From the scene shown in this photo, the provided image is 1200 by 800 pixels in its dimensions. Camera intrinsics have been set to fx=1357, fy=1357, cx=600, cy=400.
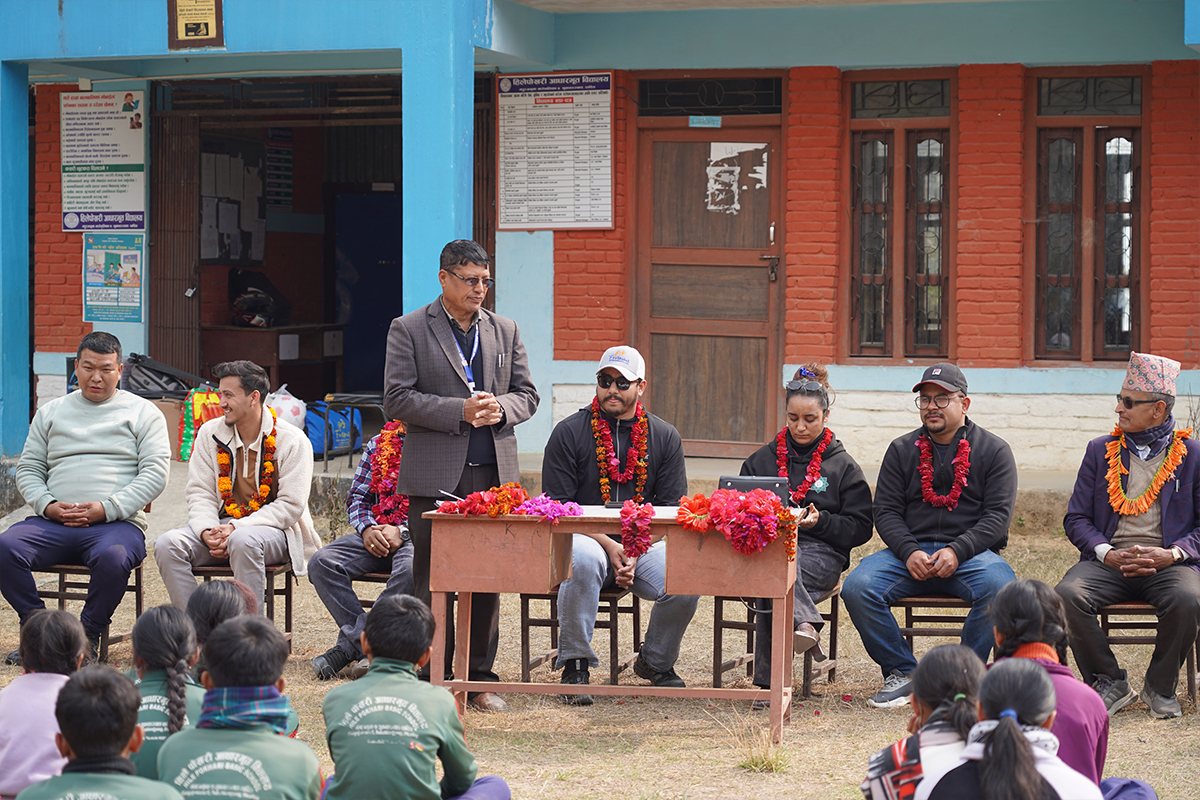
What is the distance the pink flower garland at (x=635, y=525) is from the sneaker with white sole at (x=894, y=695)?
4.39 feet

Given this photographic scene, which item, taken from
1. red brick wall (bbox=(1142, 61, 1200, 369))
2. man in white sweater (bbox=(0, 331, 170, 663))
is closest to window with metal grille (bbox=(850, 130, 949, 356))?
red brick wall (bbox=(1142, 61, 1200, 369))

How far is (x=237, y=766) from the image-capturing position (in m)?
3.19

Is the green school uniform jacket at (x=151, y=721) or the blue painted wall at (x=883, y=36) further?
the blue painted wall at (x=883, y=36)

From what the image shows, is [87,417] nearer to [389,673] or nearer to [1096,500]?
[389,673]

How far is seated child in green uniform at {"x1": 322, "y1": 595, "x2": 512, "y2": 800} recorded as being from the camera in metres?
3.54

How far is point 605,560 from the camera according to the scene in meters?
6.12

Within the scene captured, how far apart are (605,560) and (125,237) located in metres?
6.84

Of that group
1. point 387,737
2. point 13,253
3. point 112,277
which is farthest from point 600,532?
point 112,277

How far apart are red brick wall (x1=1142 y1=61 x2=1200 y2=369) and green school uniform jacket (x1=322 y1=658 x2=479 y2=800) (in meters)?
7.22

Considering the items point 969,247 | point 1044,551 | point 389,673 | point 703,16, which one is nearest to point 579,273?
point 703,16

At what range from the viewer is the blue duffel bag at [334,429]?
35.9ft

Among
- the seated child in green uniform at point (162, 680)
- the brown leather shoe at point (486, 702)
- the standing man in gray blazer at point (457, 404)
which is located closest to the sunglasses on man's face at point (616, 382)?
the standing man in gray blazer at point (457, 404)

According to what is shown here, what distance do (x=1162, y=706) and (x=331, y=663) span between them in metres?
3.69

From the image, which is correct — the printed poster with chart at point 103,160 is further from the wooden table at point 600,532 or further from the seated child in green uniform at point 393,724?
the seated child in green uniform at point 393,724
